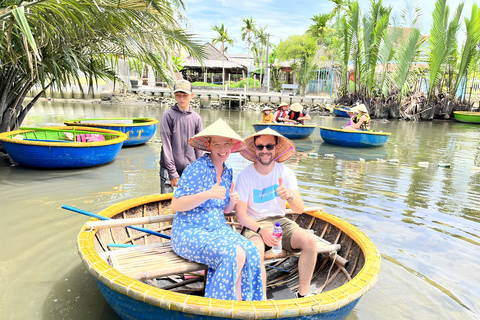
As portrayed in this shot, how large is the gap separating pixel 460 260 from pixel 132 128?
8.53 m

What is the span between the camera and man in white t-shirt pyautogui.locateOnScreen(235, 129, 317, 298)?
2.86 metres

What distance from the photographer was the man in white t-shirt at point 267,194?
2.86m

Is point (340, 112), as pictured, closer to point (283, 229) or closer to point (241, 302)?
point (283, 229)

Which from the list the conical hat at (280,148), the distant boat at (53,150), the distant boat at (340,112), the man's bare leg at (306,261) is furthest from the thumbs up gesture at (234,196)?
the distant boat at (340,112)

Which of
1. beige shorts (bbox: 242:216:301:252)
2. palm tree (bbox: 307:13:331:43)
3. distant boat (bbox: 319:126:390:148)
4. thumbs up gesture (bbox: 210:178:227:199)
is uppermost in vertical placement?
palm tree (bbox: 307:13:331:43)

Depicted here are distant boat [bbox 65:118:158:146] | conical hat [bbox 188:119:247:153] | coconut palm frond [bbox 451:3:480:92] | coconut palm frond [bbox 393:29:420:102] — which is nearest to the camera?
conical hat [bbox 188:119:247:153]

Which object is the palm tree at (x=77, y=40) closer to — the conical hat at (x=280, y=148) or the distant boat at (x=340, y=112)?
the conical hat at (x=280, y=148)

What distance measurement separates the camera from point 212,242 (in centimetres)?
244

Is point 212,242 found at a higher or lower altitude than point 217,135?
lower

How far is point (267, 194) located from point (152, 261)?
1143mm

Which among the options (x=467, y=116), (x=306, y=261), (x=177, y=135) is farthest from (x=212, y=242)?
(x=467, y=116)

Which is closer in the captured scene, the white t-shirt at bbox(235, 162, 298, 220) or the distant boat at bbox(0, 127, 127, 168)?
the white t-shirt at bbox(235, 162, 298, 220)

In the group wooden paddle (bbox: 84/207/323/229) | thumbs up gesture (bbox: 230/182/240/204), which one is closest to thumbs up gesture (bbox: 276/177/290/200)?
thumbs up gesture (bbox: 230/182/240/204)

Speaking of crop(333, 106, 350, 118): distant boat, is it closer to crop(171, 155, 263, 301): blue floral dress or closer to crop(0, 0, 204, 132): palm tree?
crop(0, 0, 204, 132): palm tree
